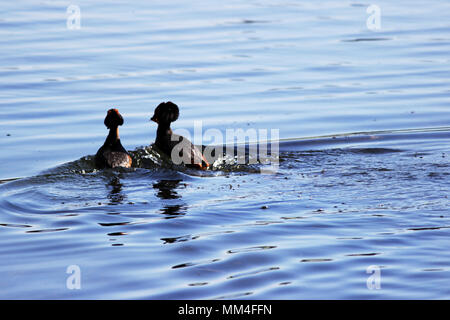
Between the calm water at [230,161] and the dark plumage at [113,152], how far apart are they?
6.9 inches

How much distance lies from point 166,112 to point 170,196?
191 cm

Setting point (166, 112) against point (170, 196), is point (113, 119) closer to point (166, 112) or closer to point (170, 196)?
point (166, 112)

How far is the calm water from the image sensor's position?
6.04 m

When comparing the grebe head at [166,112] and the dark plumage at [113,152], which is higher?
the grebe head at [166,112]

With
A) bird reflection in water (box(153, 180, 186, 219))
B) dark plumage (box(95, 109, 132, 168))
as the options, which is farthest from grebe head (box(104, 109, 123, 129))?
bird reflection in water (box(153, 180, 186, 219))

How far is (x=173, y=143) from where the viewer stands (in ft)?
32.6

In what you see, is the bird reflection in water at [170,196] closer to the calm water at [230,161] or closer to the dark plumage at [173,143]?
the calm water at [230,161]

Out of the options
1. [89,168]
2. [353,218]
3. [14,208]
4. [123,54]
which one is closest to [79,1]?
[123,54]

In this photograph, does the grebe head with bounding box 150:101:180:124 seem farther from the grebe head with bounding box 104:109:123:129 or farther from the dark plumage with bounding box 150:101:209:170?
the grebe head with bounding box 104:109:123:129

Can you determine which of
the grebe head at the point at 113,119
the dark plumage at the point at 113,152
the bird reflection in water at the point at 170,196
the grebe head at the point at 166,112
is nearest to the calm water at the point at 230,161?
the bird reflection in water at the point at 170,196

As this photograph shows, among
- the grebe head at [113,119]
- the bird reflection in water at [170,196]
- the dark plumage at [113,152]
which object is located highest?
the grebe head at [113,119]

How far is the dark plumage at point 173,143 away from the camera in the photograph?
31.4 feet

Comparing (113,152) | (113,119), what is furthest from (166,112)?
(113,152)

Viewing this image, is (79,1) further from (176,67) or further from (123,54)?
(176,67)
